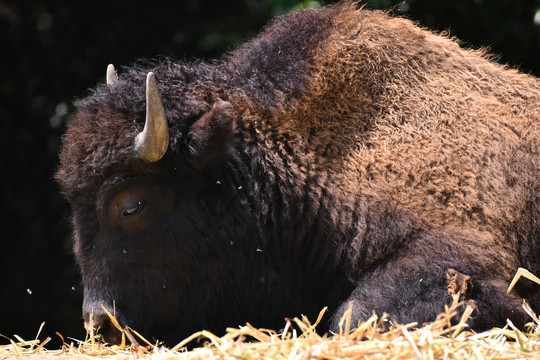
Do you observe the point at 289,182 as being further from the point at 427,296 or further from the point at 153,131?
the point at 427,296

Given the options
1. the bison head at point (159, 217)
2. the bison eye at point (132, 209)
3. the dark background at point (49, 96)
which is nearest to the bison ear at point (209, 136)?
the bison head at point (159, 217)

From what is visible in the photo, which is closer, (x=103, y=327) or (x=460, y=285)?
(x=460, y=285)

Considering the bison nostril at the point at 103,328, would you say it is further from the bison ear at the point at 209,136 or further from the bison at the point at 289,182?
the bison ear at the point at 209,136

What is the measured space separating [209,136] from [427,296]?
123cm

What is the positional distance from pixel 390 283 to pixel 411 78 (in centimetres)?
111

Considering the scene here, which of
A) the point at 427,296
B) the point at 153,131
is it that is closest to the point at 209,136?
the point at 153,131

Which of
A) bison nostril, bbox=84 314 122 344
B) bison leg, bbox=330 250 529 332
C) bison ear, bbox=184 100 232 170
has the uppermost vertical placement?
bison ear, bbox=184 100 232 170

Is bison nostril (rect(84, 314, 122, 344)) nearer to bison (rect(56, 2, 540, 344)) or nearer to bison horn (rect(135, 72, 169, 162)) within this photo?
bison (rect(56, 2, 540, 344))

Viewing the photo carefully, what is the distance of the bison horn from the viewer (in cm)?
337

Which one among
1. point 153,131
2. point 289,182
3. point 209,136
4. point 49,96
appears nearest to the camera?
point 153,131

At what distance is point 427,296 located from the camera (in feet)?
10.5

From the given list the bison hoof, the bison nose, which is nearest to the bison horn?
the bison nose

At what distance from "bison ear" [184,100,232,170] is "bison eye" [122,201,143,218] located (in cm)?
31

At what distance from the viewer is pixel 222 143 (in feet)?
11.8
